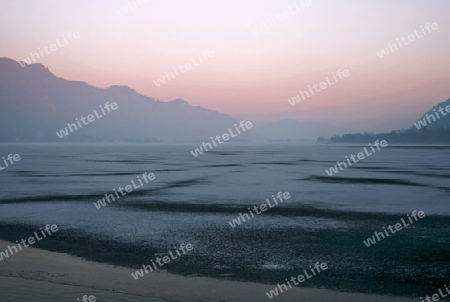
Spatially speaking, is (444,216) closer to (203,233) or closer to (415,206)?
(415,206)

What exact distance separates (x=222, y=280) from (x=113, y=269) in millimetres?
3175

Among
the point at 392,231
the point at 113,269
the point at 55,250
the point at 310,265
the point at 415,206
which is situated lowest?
the point at 415,206

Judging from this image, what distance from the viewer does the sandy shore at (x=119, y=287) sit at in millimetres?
9406

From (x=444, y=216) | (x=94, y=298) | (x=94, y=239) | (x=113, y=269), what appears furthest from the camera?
(x=444, y=216)

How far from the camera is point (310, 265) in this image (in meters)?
12.1

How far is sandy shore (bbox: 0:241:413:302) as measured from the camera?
370 inches

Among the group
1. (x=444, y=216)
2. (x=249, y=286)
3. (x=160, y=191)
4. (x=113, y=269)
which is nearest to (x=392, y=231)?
(x=444, y=216)

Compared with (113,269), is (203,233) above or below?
below

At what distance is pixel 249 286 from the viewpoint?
10406 millimetres

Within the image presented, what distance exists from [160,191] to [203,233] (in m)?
14.0

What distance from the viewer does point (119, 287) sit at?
1009 centimetres

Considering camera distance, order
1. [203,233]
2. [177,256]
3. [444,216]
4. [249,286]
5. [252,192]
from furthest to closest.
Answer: [252,192], [444,216], [203,233], [177,256], [249,286]

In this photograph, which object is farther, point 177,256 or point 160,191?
point 160,191

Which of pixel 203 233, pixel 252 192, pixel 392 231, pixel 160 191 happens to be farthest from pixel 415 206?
pixel 160 191
